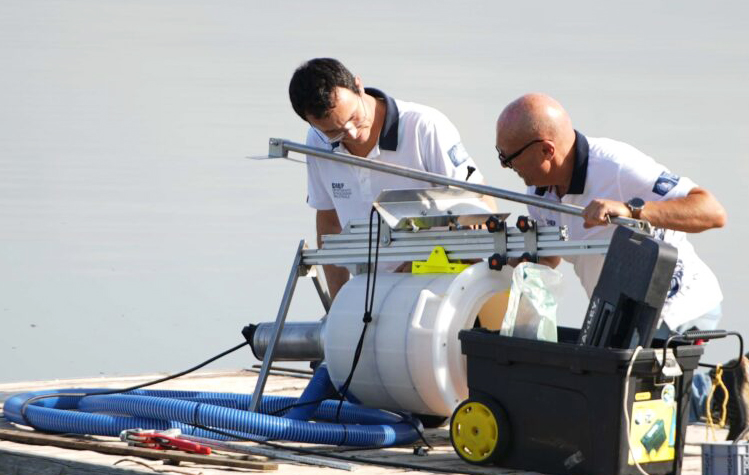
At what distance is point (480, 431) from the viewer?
3740mm

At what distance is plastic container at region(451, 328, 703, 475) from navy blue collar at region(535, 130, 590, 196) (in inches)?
25.9

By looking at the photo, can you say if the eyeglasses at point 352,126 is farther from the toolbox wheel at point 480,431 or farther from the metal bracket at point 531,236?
the toolbox wheel at point 480,431

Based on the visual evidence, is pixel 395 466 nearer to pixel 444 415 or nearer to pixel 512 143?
pixel 444 415

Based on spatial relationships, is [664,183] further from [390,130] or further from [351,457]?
[351,457]

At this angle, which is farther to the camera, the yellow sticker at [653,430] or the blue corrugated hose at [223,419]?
the blue corrugated hose at [223,419]

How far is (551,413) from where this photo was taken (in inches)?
141

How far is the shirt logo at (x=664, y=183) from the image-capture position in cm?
410

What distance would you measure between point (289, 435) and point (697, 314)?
134 centimetres

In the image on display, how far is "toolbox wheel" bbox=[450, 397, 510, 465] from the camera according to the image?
12.1ft

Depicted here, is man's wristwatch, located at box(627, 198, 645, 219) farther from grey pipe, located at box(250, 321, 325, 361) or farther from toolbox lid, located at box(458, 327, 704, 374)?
grey pipe, located at box(250, 321, 325, 361)

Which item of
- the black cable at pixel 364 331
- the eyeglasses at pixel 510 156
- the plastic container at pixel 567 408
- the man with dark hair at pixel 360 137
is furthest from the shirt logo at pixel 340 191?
the plastic container at pixel 567 408

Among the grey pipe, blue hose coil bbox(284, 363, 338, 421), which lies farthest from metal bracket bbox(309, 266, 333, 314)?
blue hose coil bbox(284, 363, 338, 421)

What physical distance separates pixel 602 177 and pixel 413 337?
0.78 metres

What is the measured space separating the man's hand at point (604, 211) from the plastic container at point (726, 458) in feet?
2.31
